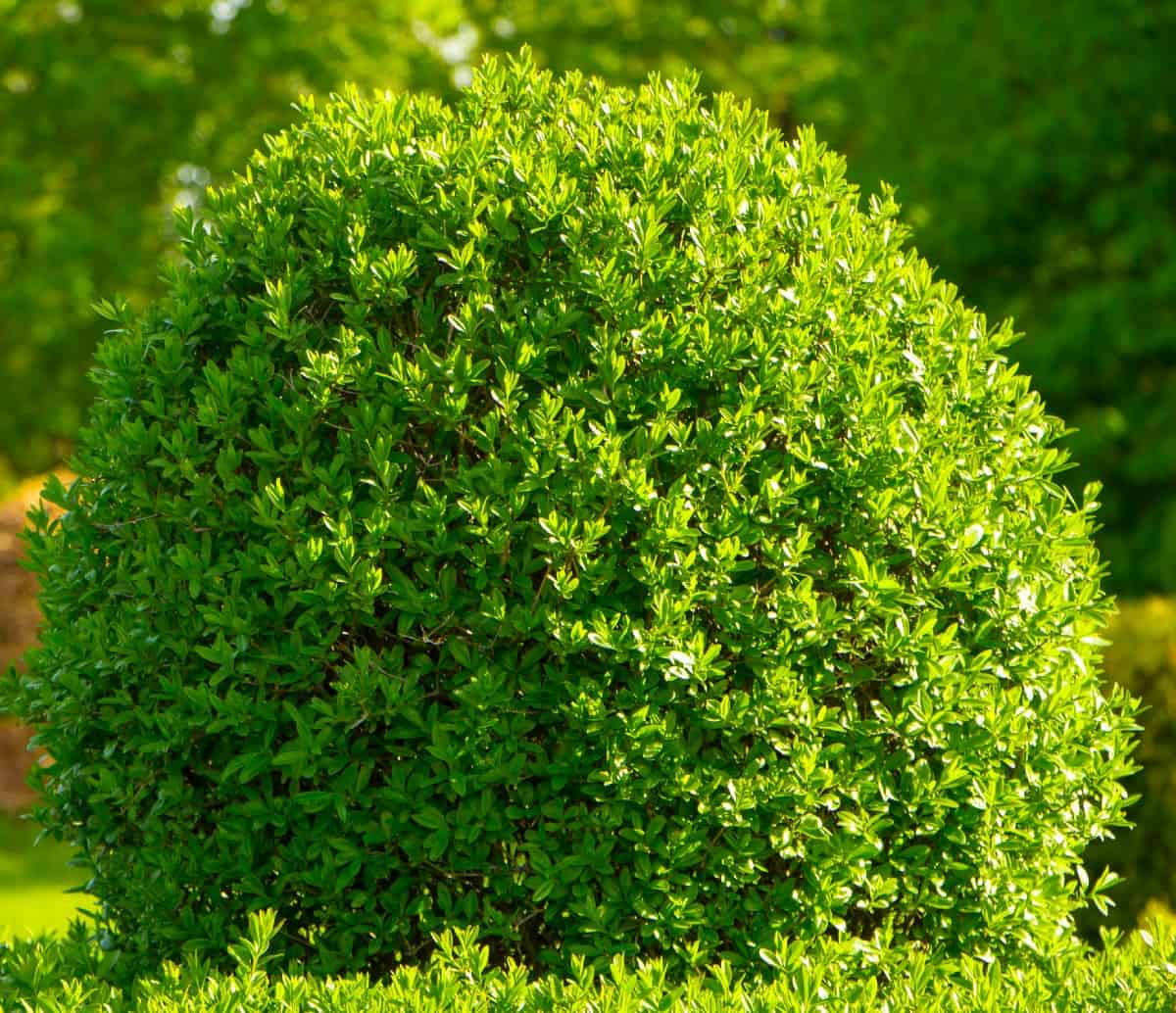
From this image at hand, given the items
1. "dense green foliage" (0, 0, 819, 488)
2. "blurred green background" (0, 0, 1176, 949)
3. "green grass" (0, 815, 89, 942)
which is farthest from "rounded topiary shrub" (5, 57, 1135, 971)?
"dense green foliage" (0, 0, 819, 488)

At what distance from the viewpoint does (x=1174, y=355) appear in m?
17.2

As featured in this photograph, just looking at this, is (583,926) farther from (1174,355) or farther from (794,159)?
(1174,355)

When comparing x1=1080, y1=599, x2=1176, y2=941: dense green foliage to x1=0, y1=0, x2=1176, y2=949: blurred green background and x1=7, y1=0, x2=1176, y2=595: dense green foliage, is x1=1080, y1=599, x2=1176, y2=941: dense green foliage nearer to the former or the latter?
x1=0, y1=0, x2=1176, y2=949: blurred green background

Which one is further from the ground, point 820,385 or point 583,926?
point 820,385

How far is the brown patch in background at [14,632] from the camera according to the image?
47.8 ft

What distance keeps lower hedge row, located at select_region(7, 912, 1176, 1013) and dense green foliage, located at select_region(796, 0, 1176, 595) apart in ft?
41.0

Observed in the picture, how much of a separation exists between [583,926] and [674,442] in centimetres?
135

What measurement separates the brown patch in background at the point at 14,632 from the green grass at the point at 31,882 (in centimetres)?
40

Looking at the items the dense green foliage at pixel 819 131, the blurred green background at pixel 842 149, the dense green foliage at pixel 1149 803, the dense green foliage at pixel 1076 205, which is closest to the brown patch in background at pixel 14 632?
the blurred green background at pixel 842 149

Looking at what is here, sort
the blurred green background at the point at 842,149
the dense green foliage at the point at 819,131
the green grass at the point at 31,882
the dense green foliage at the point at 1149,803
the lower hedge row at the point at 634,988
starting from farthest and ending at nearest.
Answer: the dense green foliage at the point at 819,131 → the blurred green background at the point at 842,149 → the green grass at the point at 31,882 → the dense green foliage at the point at 1149,803 → the lower hedge row at the point at 634,988

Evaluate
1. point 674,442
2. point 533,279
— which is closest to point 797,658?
point 674,442

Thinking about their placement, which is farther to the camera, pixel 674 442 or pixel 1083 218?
pixel 1083 218


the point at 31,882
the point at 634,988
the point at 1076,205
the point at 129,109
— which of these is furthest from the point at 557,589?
the point at 129,109

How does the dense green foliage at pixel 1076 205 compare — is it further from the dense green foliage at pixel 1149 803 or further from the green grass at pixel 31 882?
the green grass at pixel 31 882
